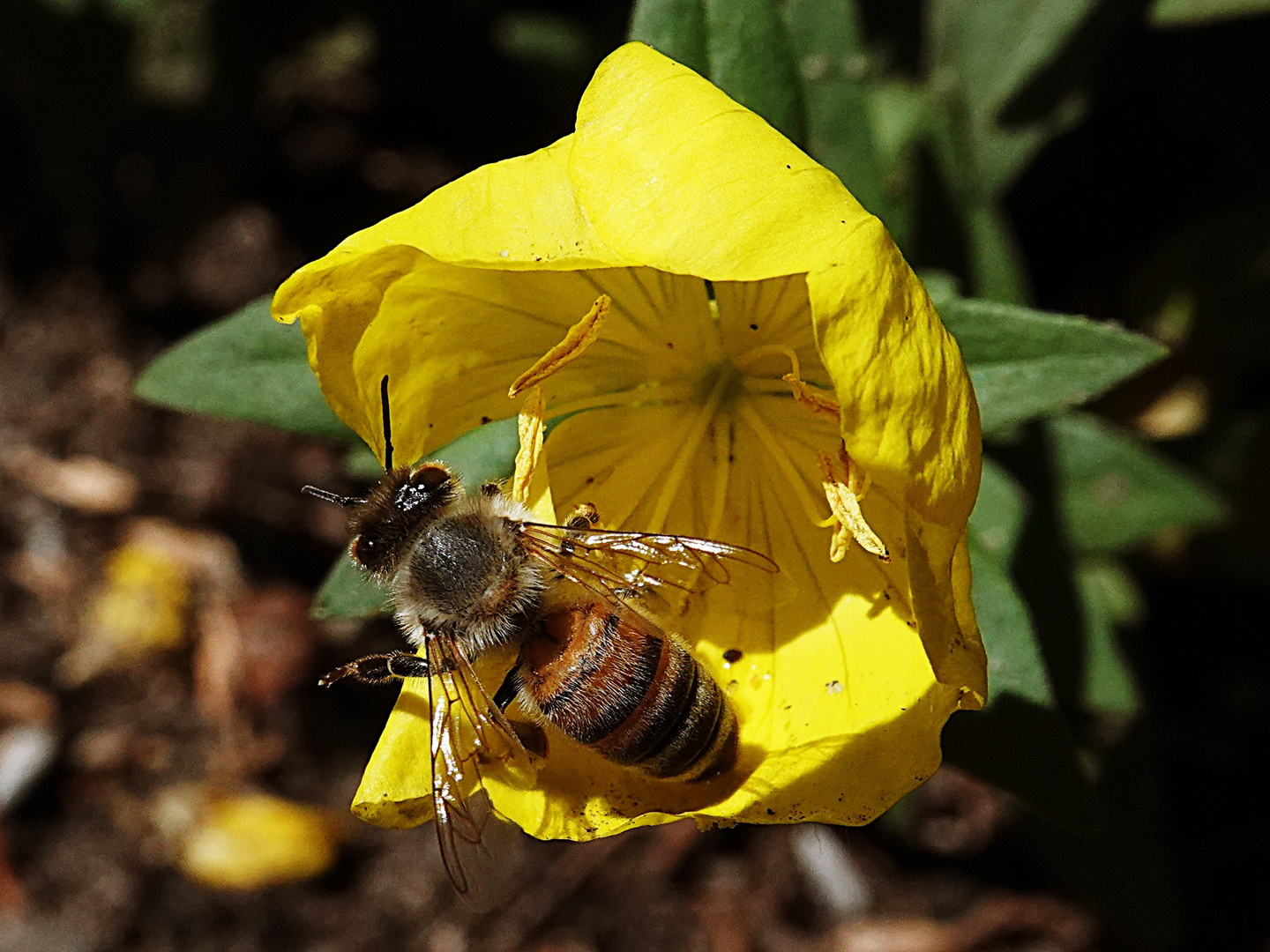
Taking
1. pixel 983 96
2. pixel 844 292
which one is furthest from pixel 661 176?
pixel 983 96

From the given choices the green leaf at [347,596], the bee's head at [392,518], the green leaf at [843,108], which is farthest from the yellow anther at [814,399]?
the green leaf at [347,596]

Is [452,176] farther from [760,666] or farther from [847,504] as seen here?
[847,504]

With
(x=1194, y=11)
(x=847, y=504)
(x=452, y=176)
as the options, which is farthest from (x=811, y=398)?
(x=452, y=176)

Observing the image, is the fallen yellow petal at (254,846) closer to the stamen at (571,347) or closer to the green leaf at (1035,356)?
the stamen at (571,347)

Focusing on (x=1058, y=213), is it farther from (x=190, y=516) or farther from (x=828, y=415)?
(x=190, y=516)

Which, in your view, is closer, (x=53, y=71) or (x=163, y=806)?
(x=53, y=71)

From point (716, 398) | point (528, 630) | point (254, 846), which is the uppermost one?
point (716, 398)
